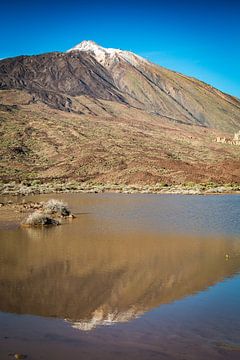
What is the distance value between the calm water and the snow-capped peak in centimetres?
16475

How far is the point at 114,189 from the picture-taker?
48656mm

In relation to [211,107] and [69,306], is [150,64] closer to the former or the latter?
[211,107]

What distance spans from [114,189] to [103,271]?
36.6 meters

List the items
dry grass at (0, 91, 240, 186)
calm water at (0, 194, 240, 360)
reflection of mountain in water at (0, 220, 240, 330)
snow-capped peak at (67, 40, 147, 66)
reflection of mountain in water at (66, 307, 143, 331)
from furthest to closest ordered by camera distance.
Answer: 1. snow-capped peak at (67, 40, 147, 66)
2. dry grass at (0, 91, 240, 186)
3. reflection of mountain in water at (0, 220, 240, 330)
4. reflection of mountain in water at (66, 307, 143, 331)
5. calm water at (0, 194, 240, 360)

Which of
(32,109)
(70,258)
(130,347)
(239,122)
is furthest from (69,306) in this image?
(239,122)

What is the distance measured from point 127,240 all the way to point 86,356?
35.7ft

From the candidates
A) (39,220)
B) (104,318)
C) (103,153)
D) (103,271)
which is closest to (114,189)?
(103,153)

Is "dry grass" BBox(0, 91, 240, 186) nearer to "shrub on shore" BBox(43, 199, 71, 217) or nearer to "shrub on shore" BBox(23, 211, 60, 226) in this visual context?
"shrub on shore" BBox(43, 199, 71, 217)

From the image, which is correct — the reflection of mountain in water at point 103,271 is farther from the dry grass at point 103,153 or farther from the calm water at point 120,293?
the dry grass at point 103,153

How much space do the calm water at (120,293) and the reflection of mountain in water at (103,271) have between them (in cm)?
2

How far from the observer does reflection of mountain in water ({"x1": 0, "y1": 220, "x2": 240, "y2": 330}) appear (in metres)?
9.06

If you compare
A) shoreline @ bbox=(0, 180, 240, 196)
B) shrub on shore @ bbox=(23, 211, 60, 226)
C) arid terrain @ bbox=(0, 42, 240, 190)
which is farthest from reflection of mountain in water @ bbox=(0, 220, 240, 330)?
arid terrain @ bbox=(0, 42, 240, 190)

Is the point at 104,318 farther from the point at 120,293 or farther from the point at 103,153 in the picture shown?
the point at 103,153

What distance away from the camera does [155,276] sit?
11.6m
